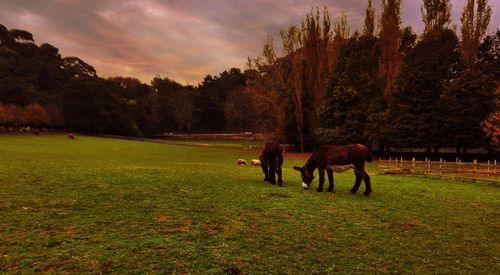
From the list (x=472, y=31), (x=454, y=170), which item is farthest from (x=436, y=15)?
(x=454, y=170)

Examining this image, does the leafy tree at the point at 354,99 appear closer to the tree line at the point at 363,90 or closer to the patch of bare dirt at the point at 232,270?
the tree line at the point at 363,90

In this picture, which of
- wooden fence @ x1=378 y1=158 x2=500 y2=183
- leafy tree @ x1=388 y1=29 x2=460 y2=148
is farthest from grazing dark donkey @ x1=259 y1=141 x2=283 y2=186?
leafy tree @ x1=388 y1=29 x2=460 y2=148

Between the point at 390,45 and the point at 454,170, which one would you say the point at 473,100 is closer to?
the point at 390,45

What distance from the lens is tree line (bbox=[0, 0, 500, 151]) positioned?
36.4 metres

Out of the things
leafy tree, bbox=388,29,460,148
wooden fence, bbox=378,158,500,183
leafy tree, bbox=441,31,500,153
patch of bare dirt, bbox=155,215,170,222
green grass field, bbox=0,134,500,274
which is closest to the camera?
green grass field, bbox=0,134,500,274

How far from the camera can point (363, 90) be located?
145 feet

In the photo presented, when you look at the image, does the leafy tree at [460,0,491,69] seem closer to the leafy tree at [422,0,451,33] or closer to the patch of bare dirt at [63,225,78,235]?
the leafy tree at [422,0,451,33]

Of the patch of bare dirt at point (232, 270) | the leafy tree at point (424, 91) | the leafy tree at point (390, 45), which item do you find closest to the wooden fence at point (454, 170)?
the leafy tree at point (424, 91)

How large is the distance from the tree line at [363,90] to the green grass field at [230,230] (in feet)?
78.5

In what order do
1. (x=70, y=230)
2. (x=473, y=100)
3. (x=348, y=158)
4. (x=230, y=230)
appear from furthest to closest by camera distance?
(x=473, y=100) < (x=348, y=158) < (x=230, y=230) < (x=70, y=230)

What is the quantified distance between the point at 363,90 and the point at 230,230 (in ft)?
131

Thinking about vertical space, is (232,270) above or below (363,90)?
below

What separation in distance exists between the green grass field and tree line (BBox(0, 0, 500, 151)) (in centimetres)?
2393

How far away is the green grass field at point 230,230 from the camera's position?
20.7 ft
